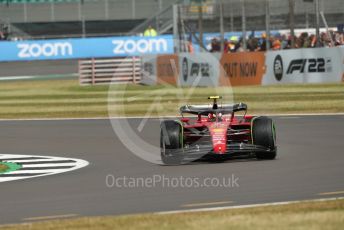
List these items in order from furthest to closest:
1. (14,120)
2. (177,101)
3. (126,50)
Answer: (126,50) < (177,101) < (14,120)

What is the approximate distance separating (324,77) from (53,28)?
3394 centimetres

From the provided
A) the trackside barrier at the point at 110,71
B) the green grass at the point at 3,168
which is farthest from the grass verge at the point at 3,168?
the trackside barrier at the point at 110,71

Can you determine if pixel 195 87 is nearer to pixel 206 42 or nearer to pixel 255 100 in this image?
pixel 206 42

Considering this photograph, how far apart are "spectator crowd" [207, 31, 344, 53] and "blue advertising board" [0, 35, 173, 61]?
1794cm

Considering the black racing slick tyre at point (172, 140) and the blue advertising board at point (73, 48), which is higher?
the blue advertising board at point (73, 48)

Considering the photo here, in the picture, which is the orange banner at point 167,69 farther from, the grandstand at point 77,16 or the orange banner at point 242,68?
the grandstand at point 77,16

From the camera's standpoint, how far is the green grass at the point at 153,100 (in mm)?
26453

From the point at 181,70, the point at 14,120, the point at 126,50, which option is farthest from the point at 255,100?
the point at 126,50

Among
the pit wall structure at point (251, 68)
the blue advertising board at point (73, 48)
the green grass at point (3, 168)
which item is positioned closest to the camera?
the green grass at point (3, 168)

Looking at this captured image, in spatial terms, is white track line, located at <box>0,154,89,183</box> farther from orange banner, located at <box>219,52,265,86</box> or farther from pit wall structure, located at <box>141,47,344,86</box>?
orange banner, located at <box>219,52,265,86</box>

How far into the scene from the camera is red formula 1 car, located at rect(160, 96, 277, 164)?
14.1 metres

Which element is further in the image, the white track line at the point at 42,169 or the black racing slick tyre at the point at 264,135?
the black racing slick tyre at the point at 264,135

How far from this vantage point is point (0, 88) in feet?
143
